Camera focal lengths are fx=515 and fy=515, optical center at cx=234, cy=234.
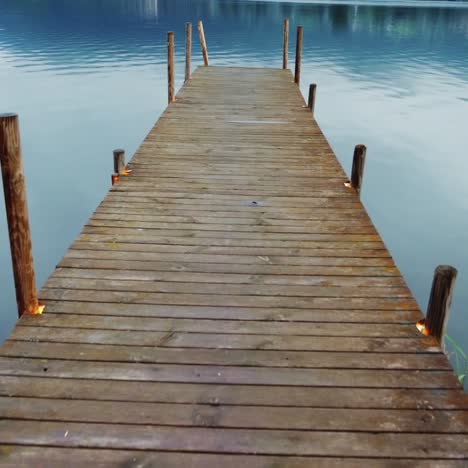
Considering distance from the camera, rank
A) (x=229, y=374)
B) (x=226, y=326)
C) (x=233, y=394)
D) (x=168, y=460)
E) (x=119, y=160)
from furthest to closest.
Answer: (x=119, y=160) < (x=226, y=326) < (x=229, y=374) < (x=233, y=394) < (x=168, y=460)

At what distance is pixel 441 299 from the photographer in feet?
13.7

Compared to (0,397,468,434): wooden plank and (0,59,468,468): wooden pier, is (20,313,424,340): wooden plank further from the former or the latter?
(0,397,468,434): wooden plank

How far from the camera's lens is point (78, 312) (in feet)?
14.4

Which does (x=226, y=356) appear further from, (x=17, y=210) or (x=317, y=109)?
(x=317, y=109)

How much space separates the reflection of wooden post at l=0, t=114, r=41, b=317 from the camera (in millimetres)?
3883

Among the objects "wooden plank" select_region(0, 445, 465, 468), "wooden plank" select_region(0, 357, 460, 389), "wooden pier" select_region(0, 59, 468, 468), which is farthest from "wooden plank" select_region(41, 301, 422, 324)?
"wooden plank" select_region(0, 445, 465, 468)

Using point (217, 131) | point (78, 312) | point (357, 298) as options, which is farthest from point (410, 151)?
point (78, 312)

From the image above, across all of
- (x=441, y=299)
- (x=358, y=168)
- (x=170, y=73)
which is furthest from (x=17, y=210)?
(x=170, y=73)

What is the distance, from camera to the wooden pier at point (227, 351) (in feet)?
10.3

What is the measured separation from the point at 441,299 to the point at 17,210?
3491 mm

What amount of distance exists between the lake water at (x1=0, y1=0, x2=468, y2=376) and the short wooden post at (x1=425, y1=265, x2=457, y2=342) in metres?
5.11

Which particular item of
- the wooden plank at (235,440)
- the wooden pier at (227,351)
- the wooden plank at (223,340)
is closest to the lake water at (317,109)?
the wooden pier at (227,351)

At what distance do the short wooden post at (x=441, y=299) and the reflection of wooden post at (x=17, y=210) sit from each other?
10.8 feet

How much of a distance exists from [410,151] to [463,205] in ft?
17.5
